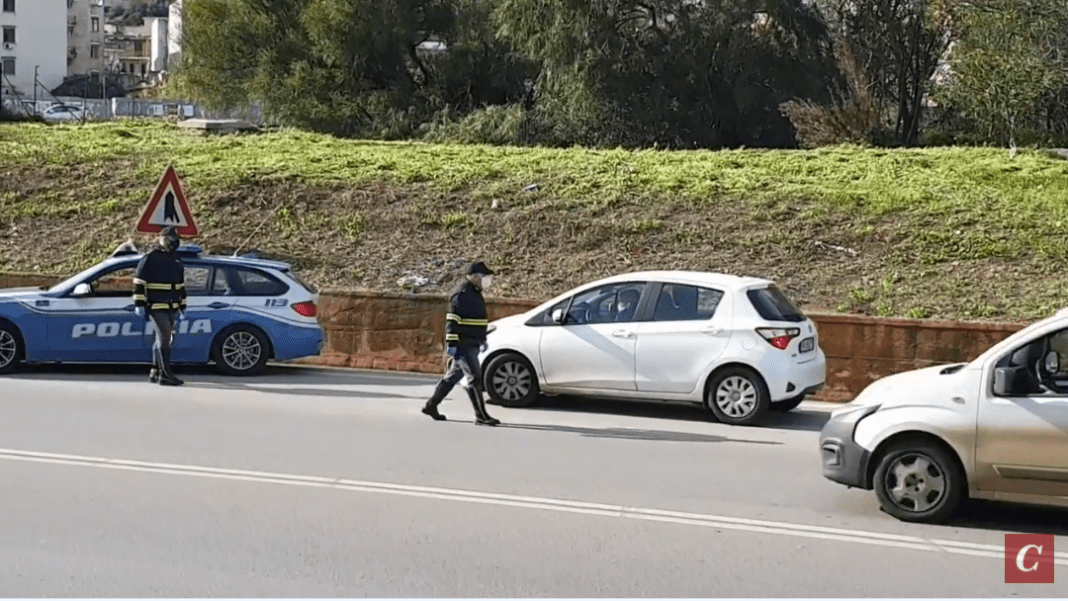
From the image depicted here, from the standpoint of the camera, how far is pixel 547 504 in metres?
9.04

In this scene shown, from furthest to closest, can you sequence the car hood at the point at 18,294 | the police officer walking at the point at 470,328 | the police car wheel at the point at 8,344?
the car hood at the point at 18,294 < the police car wheel at the point at 8,344 < the police officer walking at the point at 470,328

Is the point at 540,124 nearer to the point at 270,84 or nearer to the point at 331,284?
the point at 270,84

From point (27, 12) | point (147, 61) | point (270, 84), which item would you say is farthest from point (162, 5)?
point (270, 84)

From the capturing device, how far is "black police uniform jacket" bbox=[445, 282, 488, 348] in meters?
12.4

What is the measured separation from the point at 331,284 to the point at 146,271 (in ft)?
15.8

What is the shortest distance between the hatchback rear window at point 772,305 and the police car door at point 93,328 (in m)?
6.97

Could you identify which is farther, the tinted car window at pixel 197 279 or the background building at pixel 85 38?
the background building at pixel 85 38

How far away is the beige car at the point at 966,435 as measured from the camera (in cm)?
830

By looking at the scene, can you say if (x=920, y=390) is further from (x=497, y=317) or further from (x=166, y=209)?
(x=166, y=209)

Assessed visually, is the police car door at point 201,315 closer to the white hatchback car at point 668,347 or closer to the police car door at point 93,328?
the police car door at point 93,328

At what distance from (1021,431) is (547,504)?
9.79 ft

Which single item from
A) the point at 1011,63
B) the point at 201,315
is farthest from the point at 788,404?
the point at 1011,63

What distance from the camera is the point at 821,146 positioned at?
1038 inches

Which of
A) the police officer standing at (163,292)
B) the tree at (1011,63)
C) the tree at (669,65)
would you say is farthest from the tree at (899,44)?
the police officer standing at (163,292)
